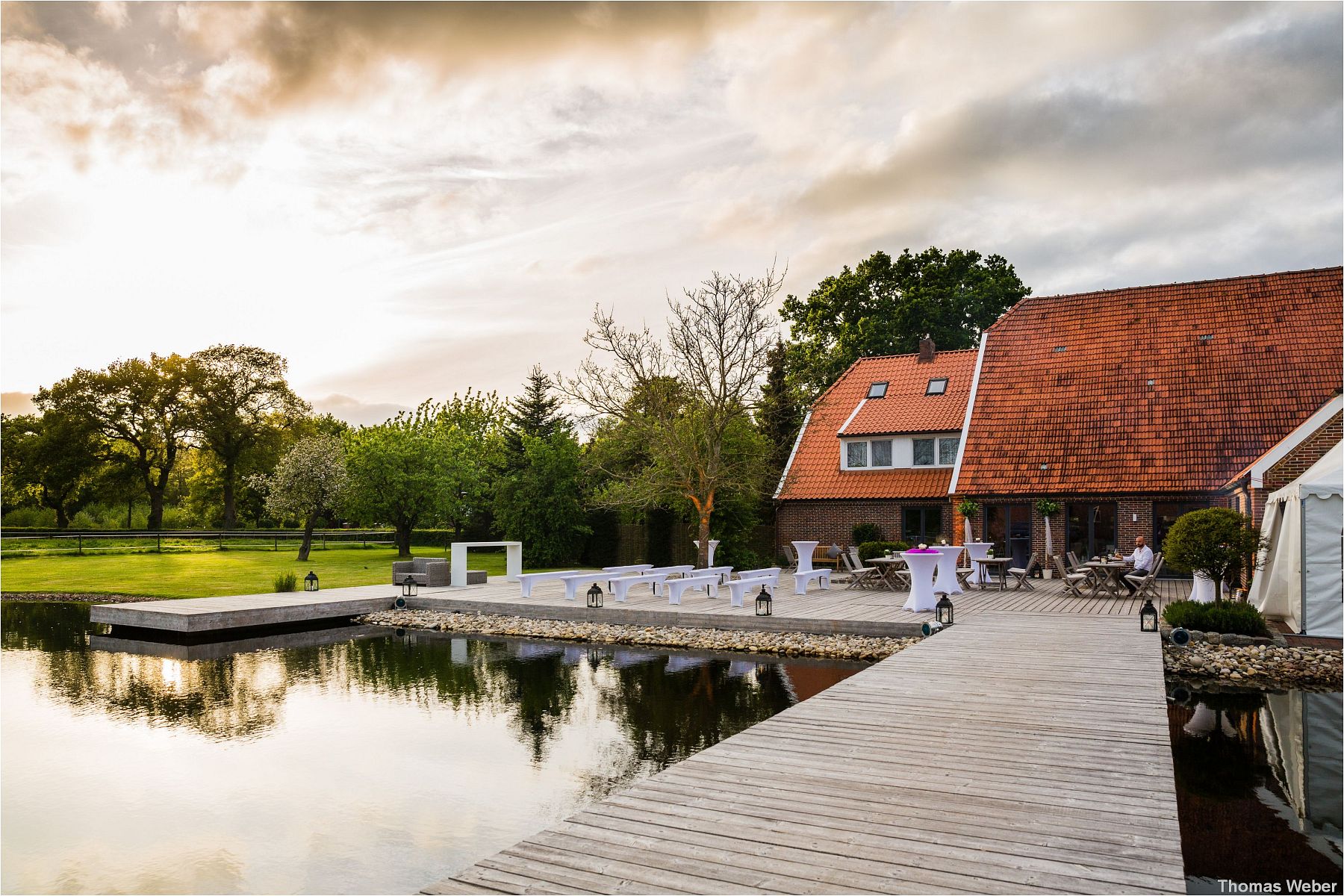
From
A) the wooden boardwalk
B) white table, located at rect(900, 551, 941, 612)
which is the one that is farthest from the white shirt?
the wooden boardwalk

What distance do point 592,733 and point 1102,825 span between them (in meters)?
5.46

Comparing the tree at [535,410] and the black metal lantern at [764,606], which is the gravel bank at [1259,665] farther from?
the tree at [535,410]

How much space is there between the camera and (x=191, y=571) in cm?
2505

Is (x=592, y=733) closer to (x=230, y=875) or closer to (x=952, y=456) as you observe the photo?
(x=230, y=875)

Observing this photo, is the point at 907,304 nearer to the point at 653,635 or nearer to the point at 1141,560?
the point at 1141,560

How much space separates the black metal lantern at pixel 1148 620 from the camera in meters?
12.0

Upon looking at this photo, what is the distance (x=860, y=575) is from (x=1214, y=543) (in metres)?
6.97

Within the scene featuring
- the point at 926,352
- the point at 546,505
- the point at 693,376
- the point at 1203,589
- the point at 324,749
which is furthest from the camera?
the point at 926,352

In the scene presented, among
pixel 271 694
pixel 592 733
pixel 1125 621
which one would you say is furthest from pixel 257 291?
pixel 1125 621

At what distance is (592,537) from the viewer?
28.7m

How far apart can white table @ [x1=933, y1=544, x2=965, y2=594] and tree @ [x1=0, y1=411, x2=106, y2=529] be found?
141 ft

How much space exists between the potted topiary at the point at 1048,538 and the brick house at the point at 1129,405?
143 mm

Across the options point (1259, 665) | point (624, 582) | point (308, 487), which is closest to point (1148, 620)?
point (1259, 665)

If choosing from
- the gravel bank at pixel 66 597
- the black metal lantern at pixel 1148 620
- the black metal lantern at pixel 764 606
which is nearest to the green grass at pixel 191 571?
the gravel bank at pixel 66 597
